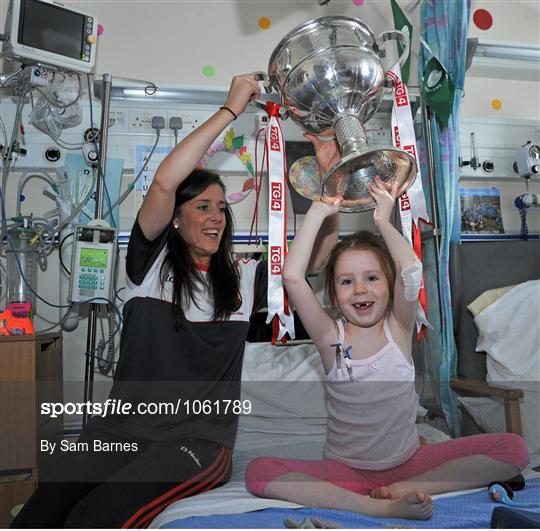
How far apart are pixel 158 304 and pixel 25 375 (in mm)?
577

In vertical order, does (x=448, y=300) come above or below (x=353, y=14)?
below

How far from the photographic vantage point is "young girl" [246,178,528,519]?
48.1 inches

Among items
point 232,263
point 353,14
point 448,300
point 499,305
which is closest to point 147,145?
point 232,263

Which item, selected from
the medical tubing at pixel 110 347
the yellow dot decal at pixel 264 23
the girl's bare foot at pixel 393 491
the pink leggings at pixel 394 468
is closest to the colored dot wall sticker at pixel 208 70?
the yellow dot decal at pixel 264 23

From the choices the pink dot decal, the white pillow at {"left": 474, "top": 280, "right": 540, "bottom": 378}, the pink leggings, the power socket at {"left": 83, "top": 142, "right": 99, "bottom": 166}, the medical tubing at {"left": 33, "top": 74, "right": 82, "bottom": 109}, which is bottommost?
the pink leggings

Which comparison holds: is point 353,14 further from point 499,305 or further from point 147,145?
point 499,305

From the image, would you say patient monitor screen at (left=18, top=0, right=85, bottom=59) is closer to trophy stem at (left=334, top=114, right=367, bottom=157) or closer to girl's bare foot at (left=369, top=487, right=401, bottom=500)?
trophy stem at (left=334, top=114, right=367, bottom=157)

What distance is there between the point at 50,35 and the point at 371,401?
6.21 feet

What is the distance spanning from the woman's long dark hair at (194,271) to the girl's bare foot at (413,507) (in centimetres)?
68

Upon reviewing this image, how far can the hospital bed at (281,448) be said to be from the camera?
1.07 metres

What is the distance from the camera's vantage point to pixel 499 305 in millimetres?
2008

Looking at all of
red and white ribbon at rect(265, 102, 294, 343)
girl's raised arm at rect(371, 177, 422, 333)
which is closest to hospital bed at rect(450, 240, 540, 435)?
girl's raised arm at rect(371, 177, 422, 333)

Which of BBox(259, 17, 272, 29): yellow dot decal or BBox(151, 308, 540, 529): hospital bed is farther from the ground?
BBox(259, 17, 272, 29): yellow dot decal

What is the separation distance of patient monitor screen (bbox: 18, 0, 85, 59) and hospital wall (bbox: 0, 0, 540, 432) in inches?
9.3
